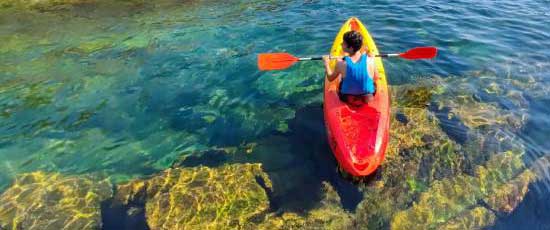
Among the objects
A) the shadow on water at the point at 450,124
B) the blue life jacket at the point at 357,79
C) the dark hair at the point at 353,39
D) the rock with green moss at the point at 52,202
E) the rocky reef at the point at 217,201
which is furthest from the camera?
the shadow on water at the point at 450,124

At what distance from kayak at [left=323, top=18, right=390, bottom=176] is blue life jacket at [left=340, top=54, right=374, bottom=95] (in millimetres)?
247

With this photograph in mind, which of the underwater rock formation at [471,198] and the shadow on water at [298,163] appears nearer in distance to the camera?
the underwater rock formation at [471,198]

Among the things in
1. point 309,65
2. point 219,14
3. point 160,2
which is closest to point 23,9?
point 160,2

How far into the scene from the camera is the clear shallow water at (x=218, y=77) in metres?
7.19

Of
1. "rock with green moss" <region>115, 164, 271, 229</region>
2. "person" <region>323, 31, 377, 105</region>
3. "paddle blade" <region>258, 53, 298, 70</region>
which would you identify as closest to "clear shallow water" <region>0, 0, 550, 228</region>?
"rock with green moss" <region>115, 164, 271, 229</region>

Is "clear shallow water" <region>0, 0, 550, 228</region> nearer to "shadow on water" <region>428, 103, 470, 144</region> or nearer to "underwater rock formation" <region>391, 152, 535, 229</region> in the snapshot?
"shadow on water" <region>428, 103, 470, 144</region>

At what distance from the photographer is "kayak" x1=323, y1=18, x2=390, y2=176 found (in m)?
5.89

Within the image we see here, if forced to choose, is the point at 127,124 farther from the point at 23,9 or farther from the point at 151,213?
the point at 23,9

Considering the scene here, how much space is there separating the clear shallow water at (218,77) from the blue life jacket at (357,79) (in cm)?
110

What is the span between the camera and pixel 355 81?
6.64 metres

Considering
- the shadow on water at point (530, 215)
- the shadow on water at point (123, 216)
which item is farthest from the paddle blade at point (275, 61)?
the shadow on water at point (530, 215)

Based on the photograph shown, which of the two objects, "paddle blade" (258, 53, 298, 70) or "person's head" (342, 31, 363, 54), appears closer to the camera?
"person's head" (342, 31, 363, 54)

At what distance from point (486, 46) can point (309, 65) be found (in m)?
4.83

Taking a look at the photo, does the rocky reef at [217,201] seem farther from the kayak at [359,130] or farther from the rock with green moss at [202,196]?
the kayak at [359,130]
